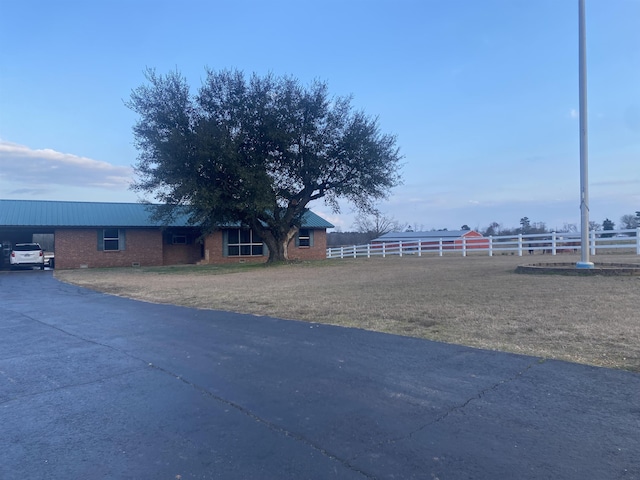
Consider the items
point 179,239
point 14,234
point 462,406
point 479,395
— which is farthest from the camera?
point 14,234

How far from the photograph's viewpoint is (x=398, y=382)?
17.0 ft

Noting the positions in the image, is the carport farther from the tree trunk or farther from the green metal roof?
the tree trunk

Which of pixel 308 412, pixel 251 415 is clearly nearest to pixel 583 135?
pixel 308 412

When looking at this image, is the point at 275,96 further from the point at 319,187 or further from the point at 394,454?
the point at 394,454

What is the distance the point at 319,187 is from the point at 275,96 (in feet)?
17.9

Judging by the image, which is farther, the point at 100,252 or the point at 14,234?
the point at 14,234

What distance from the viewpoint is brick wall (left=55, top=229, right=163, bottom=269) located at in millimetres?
28641

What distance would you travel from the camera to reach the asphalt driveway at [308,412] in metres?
3.43

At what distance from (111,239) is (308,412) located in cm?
2886

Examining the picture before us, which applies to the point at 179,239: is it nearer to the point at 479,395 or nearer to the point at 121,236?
the point at 121,236

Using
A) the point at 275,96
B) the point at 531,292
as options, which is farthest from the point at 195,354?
the point at 275,96

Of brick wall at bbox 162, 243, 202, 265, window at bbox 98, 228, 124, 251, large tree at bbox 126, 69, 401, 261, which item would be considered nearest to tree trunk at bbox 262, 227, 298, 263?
large tree at bbox 126, 69, 401, 261

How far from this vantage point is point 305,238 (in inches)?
1436

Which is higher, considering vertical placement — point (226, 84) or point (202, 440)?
point (226, 84)
